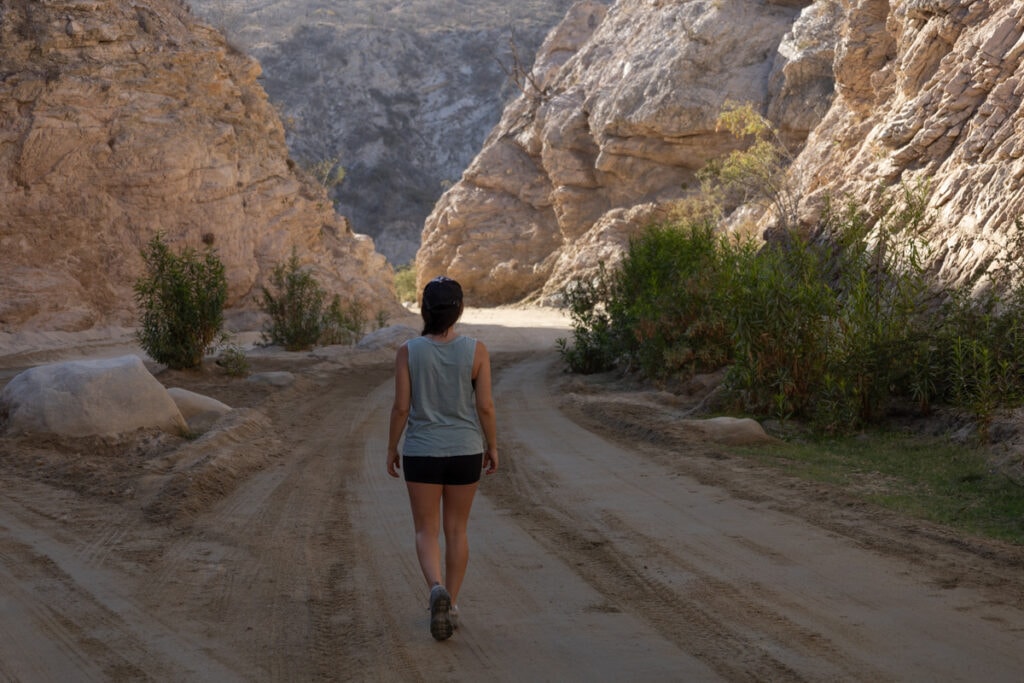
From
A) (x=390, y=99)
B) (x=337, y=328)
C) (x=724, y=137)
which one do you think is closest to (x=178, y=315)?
(x=337, y=328)

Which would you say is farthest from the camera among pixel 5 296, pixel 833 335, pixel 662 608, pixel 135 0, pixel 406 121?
pixel 406 121

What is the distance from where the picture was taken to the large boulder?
938 centimetres

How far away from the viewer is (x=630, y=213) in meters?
39.1

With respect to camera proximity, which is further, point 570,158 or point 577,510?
point 570,158

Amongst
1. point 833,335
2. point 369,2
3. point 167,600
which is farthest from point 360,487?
point 369,2

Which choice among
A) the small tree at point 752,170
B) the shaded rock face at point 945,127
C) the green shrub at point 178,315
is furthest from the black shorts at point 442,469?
the small tree at point 752,170

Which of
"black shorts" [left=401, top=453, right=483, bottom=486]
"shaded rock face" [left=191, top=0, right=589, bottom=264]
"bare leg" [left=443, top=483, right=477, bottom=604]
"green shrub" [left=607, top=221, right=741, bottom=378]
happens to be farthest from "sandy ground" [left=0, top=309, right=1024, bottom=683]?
"shaded rock face" [left=191, top=0, right=589, bottom=264]

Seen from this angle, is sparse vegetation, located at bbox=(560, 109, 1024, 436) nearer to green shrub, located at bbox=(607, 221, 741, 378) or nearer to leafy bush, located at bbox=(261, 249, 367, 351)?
green shrub, located at bbox=(607, 221, 741, 378)

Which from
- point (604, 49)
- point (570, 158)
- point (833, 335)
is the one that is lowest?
point (833, 335)

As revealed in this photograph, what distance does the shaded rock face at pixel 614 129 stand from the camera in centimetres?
3638

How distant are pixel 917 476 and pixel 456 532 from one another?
4.57 m

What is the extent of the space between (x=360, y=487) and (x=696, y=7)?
36905mm

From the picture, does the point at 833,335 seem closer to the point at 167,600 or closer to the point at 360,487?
the point at 360,487

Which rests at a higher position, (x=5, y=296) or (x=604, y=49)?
(x=604, y=49)
